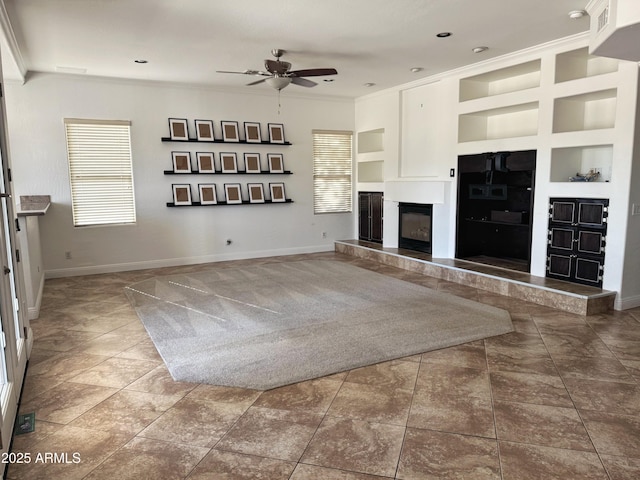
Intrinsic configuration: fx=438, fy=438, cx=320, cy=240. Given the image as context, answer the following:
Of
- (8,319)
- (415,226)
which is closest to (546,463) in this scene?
(8,319)

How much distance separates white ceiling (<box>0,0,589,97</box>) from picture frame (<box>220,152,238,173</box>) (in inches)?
66.4

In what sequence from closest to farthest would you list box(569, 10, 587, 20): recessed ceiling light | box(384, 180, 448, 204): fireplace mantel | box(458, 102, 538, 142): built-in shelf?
box(569, 10, 587, 20): recessed ceiling light → box(458, 102, 538, 142): built-in shelf → box(384, 180, 448, 204): fireplace mantel

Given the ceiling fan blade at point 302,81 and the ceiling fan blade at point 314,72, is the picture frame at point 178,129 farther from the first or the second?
the ceiling fan blade at point 314,72

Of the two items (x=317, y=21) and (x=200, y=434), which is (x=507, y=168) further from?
(x=200, y=434)

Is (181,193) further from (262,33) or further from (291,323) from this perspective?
(291,323)

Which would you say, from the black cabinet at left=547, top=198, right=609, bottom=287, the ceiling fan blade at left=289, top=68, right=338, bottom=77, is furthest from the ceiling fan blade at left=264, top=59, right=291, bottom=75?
the black cabinet at left=547, top=198, right=609, bottom=287

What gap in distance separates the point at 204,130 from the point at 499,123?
4.76 metres

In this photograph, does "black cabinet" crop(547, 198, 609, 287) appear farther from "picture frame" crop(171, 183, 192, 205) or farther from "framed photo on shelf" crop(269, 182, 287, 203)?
"picture frame" crop(171, 183, 192, 205)

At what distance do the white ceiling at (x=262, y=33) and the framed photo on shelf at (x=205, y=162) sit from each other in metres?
1.51

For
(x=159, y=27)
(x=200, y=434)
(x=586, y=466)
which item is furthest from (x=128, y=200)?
(x=586, y=466)

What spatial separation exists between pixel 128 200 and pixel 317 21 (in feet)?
14.4

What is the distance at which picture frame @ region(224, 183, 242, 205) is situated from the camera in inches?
307

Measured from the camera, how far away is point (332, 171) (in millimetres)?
8867

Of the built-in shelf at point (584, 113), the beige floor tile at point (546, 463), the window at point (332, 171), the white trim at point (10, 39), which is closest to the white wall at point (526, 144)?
the built-in shelf at point (584, 113)
